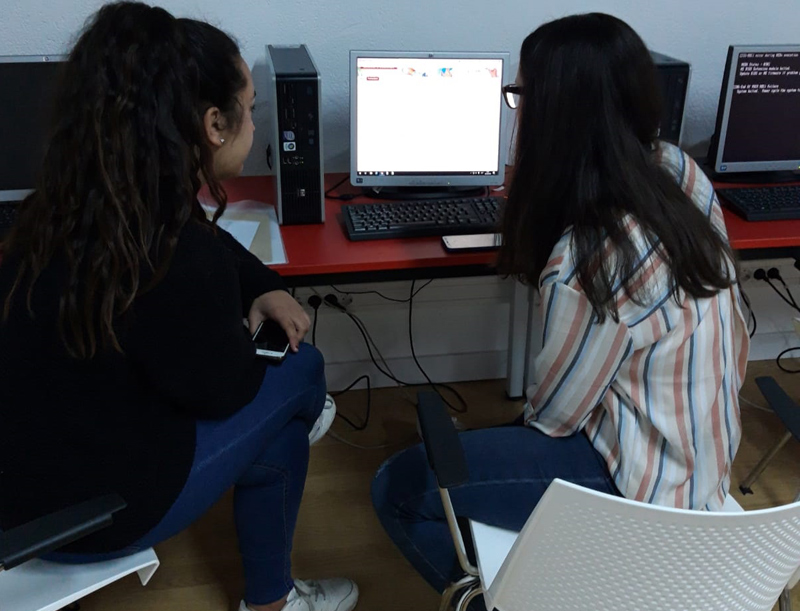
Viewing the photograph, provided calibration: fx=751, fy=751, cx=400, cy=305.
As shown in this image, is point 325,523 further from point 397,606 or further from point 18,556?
point 18,556

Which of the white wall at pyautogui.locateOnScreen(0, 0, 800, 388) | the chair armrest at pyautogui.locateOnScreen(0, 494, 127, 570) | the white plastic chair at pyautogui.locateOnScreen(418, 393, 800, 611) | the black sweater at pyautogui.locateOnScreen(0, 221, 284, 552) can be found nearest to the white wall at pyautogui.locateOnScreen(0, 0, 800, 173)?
the white wall at pyautogui.locateOnScreen(0, 0, 800, 388)

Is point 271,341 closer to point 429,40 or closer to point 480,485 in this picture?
point 480,485

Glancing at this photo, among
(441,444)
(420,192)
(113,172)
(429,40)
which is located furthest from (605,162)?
(429,40)

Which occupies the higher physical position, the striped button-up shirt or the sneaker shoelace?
the striped button-up shirt

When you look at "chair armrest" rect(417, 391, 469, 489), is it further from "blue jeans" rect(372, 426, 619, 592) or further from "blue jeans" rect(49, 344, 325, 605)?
"blue jeans" rect(49, 344, 325, 605)

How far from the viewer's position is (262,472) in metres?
1.34

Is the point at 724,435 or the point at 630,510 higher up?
the point at 630,510

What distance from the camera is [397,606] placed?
5.46ft

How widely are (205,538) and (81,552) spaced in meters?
0.75

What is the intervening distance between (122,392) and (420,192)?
1080 millimetres

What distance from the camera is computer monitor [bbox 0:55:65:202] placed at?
1.70m

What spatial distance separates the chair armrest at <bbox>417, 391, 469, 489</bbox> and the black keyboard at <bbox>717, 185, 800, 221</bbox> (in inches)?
41.1

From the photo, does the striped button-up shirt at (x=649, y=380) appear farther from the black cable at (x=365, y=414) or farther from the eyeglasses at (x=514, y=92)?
the black cable at (x=365, y=414)

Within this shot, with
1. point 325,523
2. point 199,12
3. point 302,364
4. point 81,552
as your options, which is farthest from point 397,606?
point 199,12
